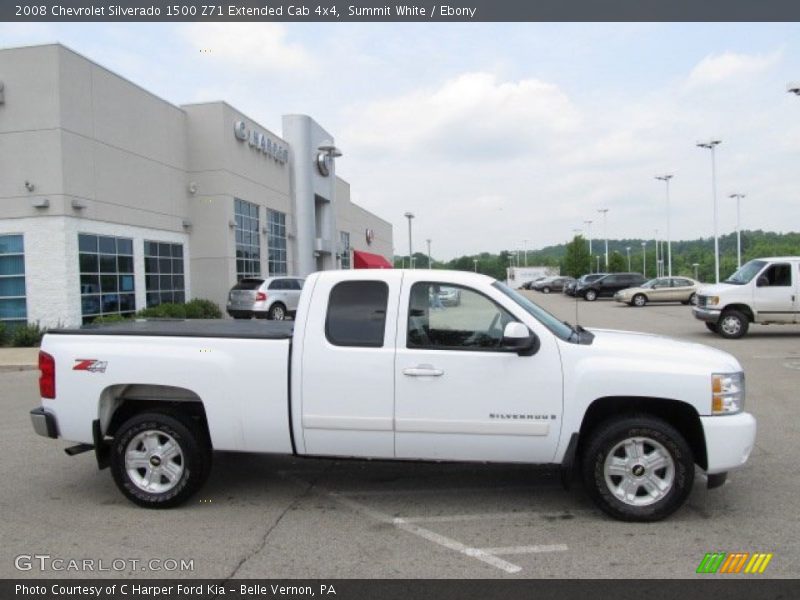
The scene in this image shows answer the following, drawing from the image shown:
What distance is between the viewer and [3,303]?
1866cm

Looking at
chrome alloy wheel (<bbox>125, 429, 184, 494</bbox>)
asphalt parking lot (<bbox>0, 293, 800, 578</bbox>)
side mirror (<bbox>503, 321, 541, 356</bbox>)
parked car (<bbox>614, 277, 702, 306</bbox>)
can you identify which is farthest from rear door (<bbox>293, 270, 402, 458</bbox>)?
parked car (<bbox>614, 277, 702, 306</bbox>)

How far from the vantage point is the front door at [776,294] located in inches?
637

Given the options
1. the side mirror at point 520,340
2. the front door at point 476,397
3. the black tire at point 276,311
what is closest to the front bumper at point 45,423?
the front door at point 476,397

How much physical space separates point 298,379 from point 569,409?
6.48 ft

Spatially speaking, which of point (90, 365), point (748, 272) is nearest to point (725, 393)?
point (90, 365)

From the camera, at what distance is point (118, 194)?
21.6 m

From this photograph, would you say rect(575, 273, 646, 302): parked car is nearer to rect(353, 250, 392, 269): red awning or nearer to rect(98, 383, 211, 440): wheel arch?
rect(353, 250, 392, 269): red awning

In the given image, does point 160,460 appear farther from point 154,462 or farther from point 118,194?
point 118,194

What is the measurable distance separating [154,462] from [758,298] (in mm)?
15696

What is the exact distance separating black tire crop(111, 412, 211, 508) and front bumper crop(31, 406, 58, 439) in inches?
22.4

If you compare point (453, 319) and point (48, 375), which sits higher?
point (453, 319)

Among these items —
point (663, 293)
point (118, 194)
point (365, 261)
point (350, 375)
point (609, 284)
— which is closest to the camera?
point (350, 375)

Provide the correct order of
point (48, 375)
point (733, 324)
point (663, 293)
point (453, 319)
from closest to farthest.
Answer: point (453, 319)
point (48, 375)
point (733, 324)
point (663, 293)
